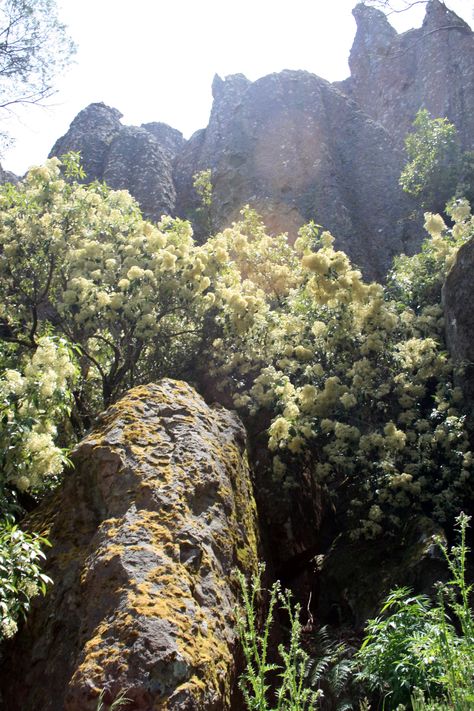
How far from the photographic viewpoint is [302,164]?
21359 mm

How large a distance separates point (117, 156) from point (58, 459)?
21.0m

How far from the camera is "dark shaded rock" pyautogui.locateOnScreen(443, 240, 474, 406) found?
6961 mm

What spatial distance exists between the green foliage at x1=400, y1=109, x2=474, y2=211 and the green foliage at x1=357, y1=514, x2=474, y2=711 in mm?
14383

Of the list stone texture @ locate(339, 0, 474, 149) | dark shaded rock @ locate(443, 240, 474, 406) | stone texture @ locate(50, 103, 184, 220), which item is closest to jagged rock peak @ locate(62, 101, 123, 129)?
stone texture @ locate(50, 103, 184, 220)

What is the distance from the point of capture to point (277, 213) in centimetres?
1989

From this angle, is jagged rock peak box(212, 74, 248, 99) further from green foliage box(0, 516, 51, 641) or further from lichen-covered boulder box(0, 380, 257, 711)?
green foliage box(0, 516, 51, 641)

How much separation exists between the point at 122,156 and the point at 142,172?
1.24 metres

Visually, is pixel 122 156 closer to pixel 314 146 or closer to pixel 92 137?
pixel 92 137

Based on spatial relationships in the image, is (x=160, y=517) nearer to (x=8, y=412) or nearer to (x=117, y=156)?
(x=8, y=412)

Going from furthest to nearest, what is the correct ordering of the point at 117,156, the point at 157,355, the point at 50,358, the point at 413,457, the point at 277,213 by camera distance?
the point at 117,156
the point at 277,213
the point at 157,355
the point at 413,457
the point at 50,358

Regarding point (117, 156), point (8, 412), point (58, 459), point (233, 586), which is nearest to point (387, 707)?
point (233, 586)

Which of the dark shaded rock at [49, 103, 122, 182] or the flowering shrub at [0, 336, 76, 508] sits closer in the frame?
the flowering shrub at [0, 336, 76, 508]

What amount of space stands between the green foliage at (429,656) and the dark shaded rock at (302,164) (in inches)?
577

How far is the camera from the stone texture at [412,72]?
20.7 meters
